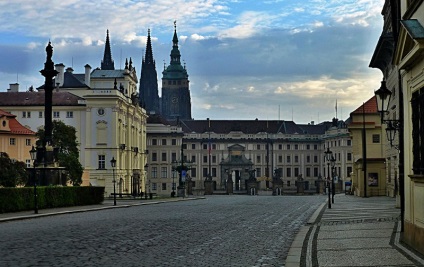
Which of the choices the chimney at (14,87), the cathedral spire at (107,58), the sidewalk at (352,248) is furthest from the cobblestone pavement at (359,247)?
the cathedral spire at (107,58)

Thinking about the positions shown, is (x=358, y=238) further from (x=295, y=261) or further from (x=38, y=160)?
(x=38, y=160)

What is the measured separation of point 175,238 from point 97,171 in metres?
82.9

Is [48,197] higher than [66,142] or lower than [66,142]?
lower

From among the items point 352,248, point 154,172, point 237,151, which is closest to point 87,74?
point 154,172

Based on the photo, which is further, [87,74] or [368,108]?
[87,74]

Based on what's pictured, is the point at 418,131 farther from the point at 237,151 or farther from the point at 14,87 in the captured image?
the point at 237,151

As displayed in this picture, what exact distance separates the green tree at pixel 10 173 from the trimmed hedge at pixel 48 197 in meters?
15.0

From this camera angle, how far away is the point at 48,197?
145 feet

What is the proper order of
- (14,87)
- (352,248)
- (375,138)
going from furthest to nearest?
(14,87), (375,138), (352,248)

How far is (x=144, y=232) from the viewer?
24.1 metres

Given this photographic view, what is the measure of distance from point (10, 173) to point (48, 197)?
25.0 m

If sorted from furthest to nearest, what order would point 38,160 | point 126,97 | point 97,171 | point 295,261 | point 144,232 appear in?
point 126,97
point 97,171
point 38,160
point 144,232
point 295,261

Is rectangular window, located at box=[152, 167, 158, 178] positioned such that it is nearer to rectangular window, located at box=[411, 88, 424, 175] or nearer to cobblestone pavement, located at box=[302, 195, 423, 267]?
cobblestone pavement, located at box=[302, 195, 423, 267]

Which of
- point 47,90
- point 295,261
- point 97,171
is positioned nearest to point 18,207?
point 47,90
